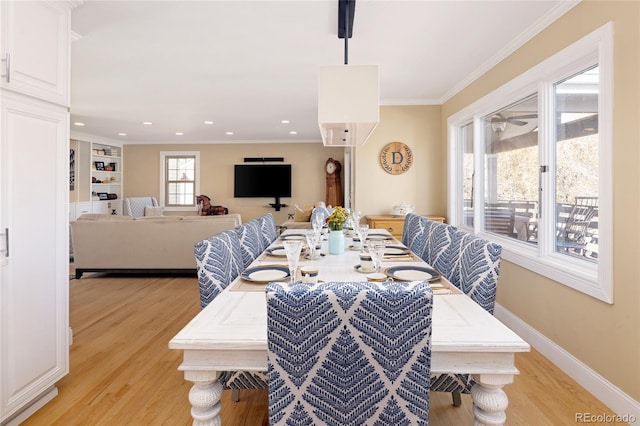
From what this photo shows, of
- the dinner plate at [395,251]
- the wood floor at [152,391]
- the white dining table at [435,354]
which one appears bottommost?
the wood floor at [152,391]

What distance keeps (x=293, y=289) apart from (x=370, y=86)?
1683mm

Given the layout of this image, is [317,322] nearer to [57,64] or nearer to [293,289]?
[293,289]

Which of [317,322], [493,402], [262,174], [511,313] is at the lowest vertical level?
[511,313]

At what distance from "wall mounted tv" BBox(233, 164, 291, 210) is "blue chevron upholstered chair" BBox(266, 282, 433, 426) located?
7.72m

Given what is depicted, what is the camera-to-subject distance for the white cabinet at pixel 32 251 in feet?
5.40

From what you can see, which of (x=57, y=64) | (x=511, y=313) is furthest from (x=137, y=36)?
(x=511, y=313)

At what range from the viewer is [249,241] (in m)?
2.50

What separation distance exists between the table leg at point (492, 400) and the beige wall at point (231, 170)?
762 cm

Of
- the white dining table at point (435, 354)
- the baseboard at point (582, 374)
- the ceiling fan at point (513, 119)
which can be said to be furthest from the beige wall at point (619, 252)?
the white dining table at point (435, 354)

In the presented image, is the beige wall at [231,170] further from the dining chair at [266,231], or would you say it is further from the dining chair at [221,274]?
the dining chair at [221,274]

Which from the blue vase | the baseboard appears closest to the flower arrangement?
the blue vase

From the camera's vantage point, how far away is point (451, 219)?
4.49 metres

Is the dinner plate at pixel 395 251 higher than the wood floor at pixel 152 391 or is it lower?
higher

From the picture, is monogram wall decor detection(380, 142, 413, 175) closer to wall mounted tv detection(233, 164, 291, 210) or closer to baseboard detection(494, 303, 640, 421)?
baseboard detection(494, 303, 640, 421)
